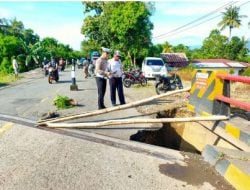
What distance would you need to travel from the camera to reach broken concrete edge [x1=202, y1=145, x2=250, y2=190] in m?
4.22

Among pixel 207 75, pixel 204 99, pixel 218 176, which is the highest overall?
pixel 207 75

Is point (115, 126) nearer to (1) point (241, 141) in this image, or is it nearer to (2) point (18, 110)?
(1) point (241, 141)

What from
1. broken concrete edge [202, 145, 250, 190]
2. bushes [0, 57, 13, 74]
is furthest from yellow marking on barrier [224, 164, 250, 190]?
bushes [0, 57, 13, 74]

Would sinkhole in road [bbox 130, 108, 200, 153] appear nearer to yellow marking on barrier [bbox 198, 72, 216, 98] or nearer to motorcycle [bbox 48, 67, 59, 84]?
yellow marking on barrier [bbox 198, 72, 216, 98]

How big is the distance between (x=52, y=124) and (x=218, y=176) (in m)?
4.08

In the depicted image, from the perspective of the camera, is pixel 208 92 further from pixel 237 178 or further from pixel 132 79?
pixel 132 79

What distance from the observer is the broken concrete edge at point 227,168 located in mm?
4222

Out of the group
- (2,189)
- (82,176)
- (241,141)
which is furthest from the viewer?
(241,141)

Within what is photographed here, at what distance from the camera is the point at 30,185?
4246 millimetres

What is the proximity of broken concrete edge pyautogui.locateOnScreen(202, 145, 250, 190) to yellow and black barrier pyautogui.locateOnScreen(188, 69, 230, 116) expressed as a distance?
1.61 metres

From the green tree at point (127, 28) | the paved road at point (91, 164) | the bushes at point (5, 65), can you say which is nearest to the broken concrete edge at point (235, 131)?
the paved road at point (91, 164)

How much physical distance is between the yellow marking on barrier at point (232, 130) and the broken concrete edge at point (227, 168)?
77 centimetres

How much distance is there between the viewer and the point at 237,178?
14.2 feet

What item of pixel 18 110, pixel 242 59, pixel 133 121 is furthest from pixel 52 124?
pixel 242 59
